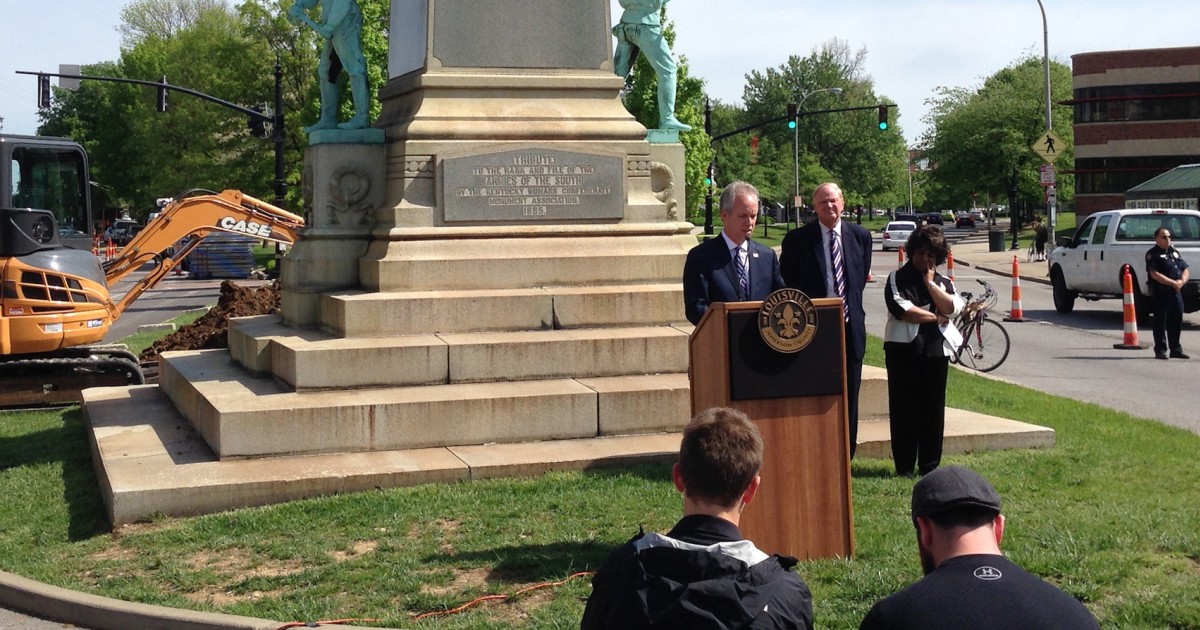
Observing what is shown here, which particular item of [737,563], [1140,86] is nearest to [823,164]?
[1140,86]

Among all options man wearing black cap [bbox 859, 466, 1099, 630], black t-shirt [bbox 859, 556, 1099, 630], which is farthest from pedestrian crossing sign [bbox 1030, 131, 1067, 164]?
black t-shirt [bbox 859, 556, 1099, 630]

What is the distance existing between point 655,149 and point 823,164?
106421 mm

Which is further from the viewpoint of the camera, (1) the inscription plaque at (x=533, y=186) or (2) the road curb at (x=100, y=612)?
(1) the inscription plaque at (x=533, y=186)

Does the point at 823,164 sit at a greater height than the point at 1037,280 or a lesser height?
greater

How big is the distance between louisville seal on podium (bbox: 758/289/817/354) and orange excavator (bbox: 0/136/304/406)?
37.6 ft

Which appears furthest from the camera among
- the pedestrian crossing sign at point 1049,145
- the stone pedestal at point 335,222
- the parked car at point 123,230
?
the parked car at point 123,230

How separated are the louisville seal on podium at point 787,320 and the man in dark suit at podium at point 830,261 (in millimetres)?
1458

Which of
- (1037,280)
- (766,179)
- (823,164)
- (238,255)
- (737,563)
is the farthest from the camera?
(823,164)

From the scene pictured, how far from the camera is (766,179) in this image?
309ft

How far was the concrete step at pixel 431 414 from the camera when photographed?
9.47 meters

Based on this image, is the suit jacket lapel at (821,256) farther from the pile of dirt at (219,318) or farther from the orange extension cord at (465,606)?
the pile of dirt at (219,318)

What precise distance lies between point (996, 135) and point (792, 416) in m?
76.1

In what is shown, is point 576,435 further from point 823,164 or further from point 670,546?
point 823,164

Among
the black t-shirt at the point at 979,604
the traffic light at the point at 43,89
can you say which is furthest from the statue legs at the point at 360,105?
the traffic light at the point at 43,89
